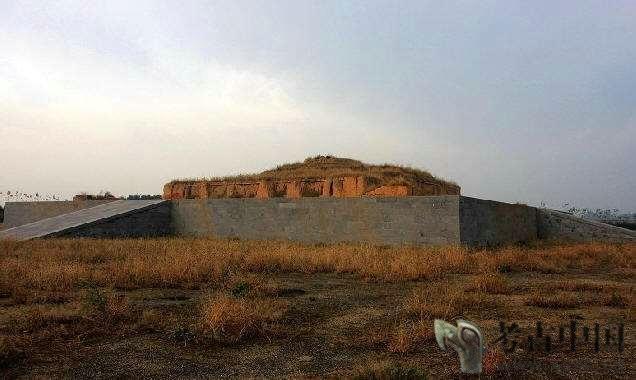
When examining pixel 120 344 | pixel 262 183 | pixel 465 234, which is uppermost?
pixel 262 183

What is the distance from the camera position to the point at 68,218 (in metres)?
21.2

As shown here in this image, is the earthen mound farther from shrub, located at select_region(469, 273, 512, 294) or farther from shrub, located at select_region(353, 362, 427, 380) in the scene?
shrub, located at select_region(353, 362, 427, 380)

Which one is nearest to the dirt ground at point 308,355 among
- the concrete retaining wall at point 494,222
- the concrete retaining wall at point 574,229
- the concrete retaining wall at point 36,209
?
the concrete retaining wall at point 494,222

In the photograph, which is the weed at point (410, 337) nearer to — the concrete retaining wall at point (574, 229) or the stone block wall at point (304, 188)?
the stone block wall at point (304, 188)

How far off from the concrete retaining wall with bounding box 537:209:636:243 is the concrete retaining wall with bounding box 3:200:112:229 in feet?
72.2

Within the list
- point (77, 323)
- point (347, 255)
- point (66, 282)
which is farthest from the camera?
point (347, 255)

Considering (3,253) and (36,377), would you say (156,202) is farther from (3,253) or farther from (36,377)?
(36,377)

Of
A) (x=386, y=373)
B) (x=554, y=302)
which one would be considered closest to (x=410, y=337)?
(x=386, y=373)

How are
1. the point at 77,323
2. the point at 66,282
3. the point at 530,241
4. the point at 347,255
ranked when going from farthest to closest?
the point at 530,241
the point at 347,255
the point at 66,282
the point at 77,323

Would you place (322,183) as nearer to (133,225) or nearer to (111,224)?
(133,225)

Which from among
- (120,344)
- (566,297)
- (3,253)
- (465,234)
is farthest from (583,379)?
(3,253)

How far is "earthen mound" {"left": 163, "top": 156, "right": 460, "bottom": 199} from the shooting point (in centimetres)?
1903

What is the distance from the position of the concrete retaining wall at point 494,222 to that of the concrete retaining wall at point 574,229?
58 centimetres

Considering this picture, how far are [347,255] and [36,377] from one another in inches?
332
